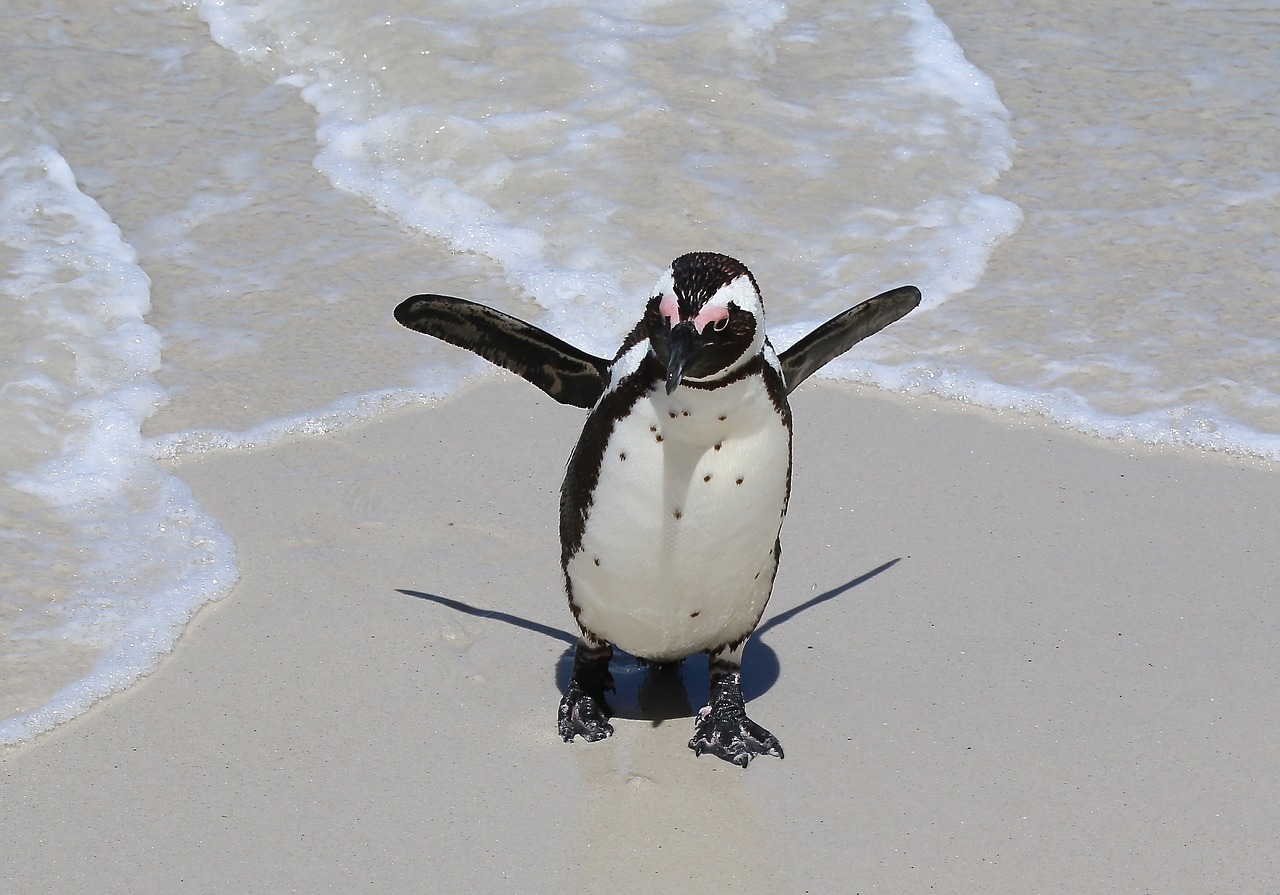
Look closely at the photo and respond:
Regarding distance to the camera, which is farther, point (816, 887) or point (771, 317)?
point (771, 317)

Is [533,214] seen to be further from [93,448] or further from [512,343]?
[512,343]

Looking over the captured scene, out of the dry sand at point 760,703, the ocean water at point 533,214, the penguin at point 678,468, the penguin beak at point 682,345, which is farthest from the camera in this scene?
the ocean water at point 533,214

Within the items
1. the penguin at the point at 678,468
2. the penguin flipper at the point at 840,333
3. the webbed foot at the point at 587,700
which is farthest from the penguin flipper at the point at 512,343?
the webbed foot at the point at 587,700

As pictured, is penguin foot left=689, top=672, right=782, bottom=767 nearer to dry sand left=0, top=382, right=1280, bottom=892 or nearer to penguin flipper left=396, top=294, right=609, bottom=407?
dry sand left=0, top=382, right=1280, bottom=892

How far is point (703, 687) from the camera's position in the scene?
13.1 ft

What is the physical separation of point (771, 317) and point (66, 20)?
15.2 feet

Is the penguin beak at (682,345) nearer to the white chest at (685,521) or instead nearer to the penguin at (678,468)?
the penguin at (678,468)

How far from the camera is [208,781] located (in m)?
3.54

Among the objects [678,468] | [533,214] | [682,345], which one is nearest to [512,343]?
[678,468]

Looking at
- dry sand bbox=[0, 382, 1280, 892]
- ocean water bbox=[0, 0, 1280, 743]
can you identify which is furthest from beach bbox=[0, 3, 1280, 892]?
ocean water bbox=[0, 0, 1280, 743]

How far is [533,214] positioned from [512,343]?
3251 mm

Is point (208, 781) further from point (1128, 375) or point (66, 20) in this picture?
point (66, 20)

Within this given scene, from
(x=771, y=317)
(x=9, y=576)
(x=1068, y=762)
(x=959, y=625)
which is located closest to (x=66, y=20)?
(x=771, y=317)

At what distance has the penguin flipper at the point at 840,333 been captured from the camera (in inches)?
146
